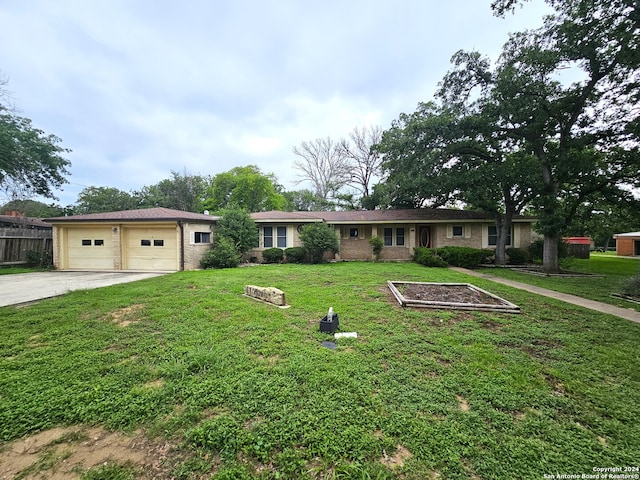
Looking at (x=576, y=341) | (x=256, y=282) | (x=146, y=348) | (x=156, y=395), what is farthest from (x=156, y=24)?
(x=576, y=341)

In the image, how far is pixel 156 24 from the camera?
32.2 ft

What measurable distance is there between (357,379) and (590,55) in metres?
13.6

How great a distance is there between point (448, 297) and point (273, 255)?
31.6ft

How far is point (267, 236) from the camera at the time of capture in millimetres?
14938

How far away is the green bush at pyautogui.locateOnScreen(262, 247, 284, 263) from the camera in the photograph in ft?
45.9

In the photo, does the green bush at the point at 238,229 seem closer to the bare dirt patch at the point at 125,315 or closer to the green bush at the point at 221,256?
the green bush at the point at 221,256

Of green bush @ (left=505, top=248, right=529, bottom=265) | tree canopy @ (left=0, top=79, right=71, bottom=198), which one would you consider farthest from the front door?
tree canopy @ (left=0, top=79, right=71, bottom=198)

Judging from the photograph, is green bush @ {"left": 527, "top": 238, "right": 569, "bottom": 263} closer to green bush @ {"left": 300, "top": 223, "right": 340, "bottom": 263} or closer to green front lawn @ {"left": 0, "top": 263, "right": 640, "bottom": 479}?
green bush @ {"left": 300, "top": 223, "right": 340, "bottom": 263}

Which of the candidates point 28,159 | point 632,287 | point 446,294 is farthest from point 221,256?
point 632,287

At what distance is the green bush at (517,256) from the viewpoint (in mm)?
13953

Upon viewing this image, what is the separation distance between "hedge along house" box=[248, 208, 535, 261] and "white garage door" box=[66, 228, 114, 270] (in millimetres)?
6781

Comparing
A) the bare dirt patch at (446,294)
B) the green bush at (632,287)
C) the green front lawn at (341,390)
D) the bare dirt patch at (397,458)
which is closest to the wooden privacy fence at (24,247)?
the green front lawn at (341,390)

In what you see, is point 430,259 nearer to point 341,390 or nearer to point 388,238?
point 388,238

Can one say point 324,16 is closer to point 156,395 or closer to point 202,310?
point 202,310
